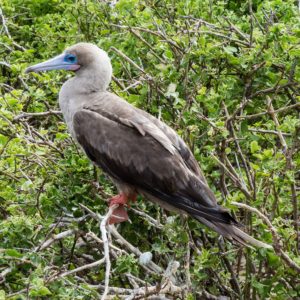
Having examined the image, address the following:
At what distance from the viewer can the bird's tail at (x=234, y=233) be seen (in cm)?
448

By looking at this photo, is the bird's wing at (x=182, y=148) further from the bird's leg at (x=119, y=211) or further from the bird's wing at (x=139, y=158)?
the bird's leg at (x=119, y=211)

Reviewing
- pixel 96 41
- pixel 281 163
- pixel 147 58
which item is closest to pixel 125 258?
pixel 281 163

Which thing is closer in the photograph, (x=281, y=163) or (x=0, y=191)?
(x=281, y=163)

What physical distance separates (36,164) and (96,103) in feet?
1.75

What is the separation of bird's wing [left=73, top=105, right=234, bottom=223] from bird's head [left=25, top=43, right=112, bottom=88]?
307 mm

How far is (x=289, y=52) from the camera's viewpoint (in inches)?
193

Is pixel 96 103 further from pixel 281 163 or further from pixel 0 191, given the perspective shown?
pixel 281 163

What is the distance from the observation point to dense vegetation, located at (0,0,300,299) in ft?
14.9

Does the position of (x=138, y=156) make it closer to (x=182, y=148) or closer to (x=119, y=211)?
(x=182, y=148)

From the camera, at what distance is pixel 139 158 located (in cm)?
510

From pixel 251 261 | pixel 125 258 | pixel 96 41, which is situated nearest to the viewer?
pixel 125 258

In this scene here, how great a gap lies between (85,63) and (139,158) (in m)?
0.88

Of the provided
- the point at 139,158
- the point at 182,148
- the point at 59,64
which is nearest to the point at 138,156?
the point at 139,158

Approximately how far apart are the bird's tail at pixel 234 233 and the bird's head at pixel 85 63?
1.23m
